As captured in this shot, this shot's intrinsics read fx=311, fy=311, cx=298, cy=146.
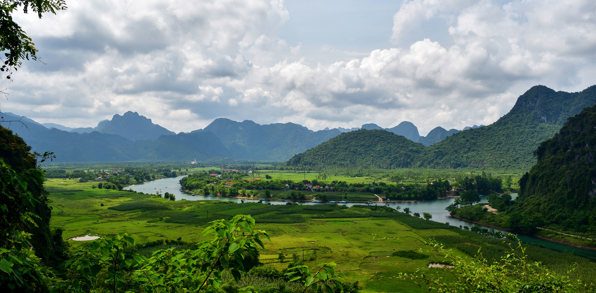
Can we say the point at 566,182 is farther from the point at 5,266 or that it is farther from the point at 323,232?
the point at 5,266

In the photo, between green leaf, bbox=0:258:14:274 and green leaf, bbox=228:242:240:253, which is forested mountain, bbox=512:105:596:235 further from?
green leaf, bbox=0:258:14:274

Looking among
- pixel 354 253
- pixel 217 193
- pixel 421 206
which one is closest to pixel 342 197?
pixel 421 206

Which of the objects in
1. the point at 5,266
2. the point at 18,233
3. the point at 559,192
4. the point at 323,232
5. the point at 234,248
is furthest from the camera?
the point at 559,192

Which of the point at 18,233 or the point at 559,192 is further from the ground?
the point at 18,233

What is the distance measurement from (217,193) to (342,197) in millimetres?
53203

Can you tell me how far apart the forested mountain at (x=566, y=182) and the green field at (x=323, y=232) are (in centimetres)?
2766

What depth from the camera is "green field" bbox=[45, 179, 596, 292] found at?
147 feet

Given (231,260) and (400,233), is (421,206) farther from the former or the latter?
(231,260)

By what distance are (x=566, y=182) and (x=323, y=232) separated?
70635 millimetres

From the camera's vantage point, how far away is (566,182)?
84.7 metres

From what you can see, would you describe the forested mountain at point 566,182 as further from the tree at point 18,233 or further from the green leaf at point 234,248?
the tree at point 18,233

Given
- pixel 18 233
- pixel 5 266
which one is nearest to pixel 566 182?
pixel 18 233

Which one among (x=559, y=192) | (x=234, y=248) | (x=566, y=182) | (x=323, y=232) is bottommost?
(x=323, y=232)

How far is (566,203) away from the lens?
7969cm
